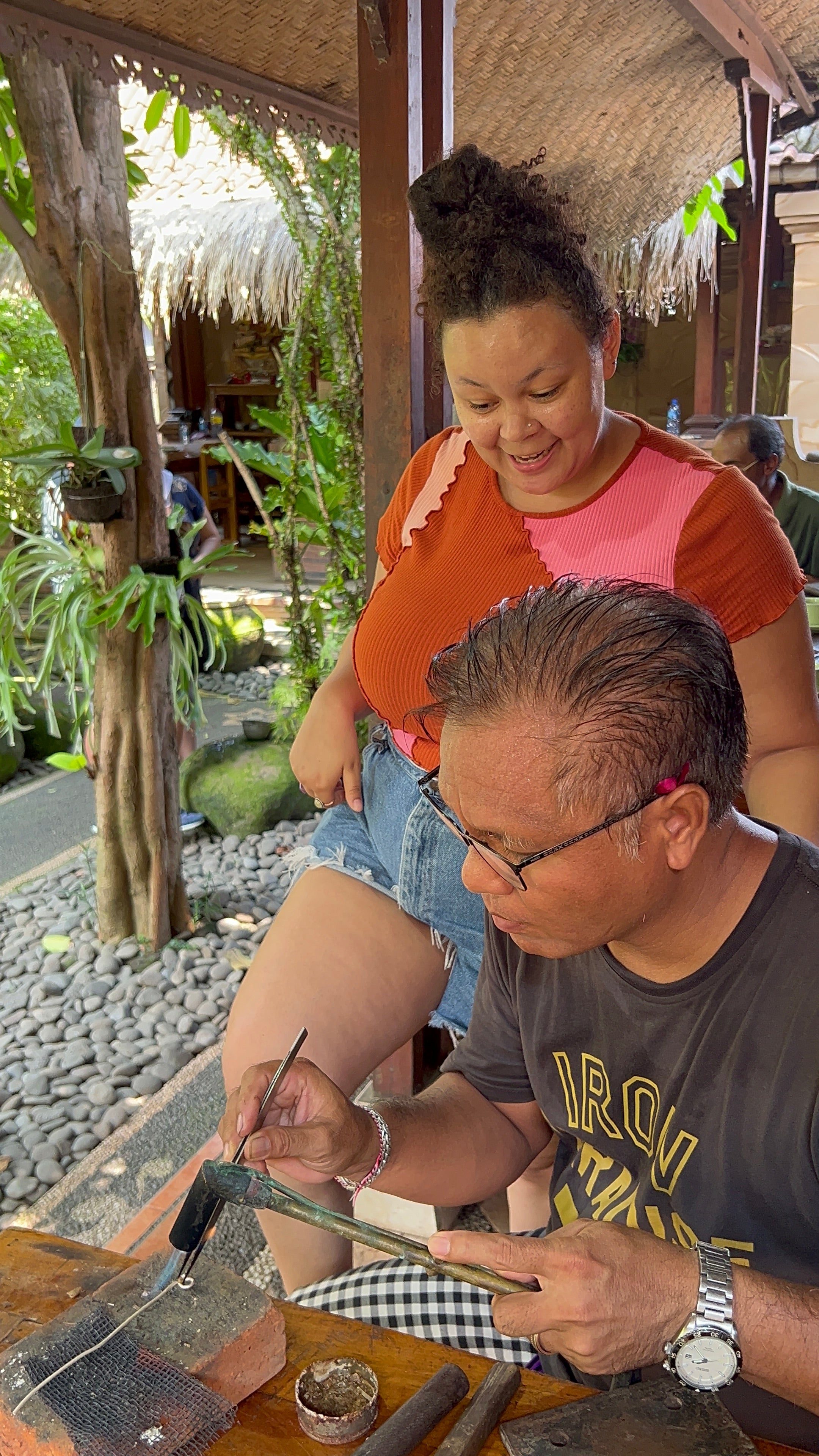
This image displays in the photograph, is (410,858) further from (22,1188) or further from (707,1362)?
(22,1188)

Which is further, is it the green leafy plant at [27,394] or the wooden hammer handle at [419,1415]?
the green leafy plant at [27,394]

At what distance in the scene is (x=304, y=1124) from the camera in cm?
149

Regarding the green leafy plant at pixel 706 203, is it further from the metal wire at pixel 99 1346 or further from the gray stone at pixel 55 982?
the metal wire at pixel 99 1346

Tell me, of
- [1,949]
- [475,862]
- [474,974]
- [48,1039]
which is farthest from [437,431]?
[1,949]

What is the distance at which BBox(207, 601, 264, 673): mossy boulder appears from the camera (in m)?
8.32

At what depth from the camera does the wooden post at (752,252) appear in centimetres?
492

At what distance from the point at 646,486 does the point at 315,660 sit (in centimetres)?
298

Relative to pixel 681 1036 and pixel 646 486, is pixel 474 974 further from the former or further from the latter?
pixel 646 486

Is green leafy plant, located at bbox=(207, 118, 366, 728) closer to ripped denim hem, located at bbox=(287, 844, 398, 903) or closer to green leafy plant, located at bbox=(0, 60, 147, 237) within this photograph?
green leafy plant, located at bbox=(0, 60, 147, 237)

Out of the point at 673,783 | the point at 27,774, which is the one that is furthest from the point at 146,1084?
the point at 27,774

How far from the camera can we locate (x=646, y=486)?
179 cm

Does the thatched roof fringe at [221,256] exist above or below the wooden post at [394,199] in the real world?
above

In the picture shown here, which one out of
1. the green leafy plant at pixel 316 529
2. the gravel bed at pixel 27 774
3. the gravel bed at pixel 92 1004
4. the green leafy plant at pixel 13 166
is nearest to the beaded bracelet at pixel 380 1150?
the gravel bed at pixel 92 1004

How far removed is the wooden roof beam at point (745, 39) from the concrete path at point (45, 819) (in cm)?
419
